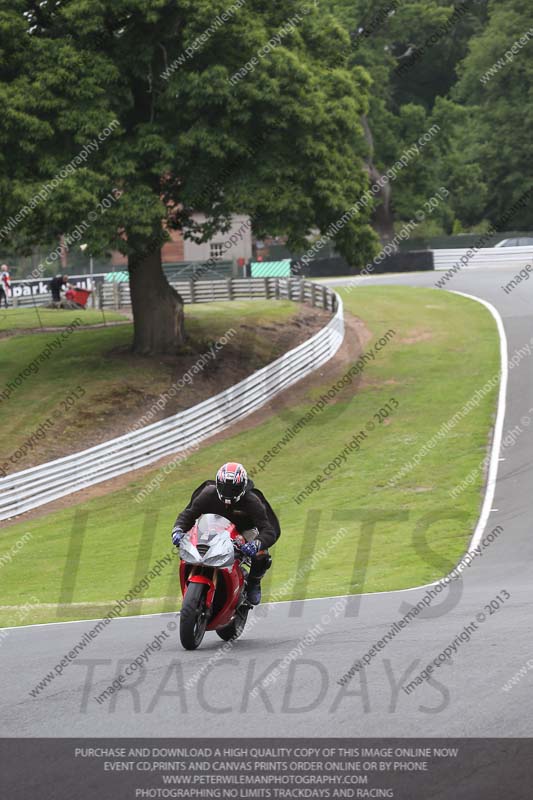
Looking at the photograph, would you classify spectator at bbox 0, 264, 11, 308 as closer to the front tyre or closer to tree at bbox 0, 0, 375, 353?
tree at bbox 0, 0, 375, 353

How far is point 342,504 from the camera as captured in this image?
2245 cm

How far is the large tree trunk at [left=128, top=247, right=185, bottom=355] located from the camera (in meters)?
33.2

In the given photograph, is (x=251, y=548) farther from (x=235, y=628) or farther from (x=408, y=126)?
(x=408, y=126)

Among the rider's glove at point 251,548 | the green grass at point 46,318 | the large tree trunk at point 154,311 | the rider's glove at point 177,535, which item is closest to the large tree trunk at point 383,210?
the green grass at point 46,318

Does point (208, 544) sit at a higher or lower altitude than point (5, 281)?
higher

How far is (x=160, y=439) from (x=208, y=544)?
63.5 feet

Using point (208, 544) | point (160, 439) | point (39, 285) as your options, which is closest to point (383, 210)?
point (39, 285)

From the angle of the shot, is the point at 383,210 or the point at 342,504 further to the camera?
the point at 383,210

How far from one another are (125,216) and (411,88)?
69281 millimetres

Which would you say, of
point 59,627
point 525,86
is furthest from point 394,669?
point 525,86

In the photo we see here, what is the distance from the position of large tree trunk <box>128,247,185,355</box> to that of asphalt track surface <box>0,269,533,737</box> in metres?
21.5

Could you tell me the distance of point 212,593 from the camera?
9.55 metres

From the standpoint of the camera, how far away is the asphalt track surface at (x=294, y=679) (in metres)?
6.75
